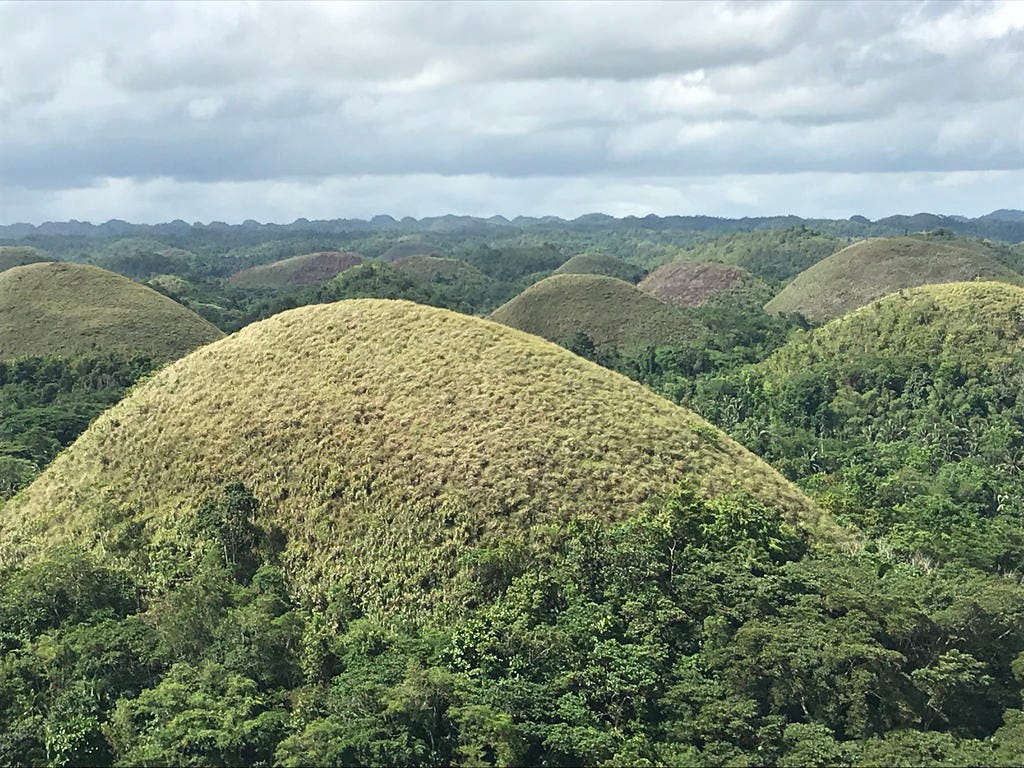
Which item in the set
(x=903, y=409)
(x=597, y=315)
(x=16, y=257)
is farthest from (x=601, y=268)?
(x=903, y=409)

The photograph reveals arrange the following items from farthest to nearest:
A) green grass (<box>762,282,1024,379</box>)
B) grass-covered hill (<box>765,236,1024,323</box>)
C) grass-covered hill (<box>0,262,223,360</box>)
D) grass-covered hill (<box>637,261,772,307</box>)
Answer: grass-covered hill (<box>637,261,772,307</box>) < grass-covered hill (<box>765,236,1024,323</box>) < grass-covered hill (<box>0,262,223,360</box>) < green grass (<box>762,282,1024,379</box>)

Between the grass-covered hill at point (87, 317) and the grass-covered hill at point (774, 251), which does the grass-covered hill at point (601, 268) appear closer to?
the grass-covered hill at point (774, 251)

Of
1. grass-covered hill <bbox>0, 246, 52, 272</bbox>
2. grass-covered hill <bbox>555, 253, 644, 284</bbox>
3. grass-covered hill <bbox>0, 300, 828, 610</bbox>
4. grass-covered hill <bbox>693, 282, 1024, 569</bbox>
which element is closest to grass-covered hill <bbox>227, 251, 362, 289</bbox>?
grass-covered hill <bbox>0, 246, 52, 272</bbox>

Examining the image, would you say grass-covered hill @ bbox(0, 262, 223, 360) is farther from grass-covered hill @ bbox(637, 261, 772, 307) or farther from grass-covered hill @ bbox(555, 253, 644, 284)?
grass-covered hill @ bbox(555, 253, 644, 284)

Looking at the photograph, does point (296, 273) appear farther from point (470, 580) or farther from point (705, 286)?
point (470, 580)

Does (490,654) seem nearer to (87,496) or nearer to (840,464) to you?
(87,496)

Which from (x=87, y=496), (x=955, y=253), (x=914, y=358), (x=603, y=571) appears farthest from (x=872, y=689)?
(x=955, y=253)

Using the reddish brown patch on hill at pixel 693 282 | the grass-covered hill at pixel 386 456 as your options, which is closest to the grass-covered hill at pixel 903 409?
the grass-covered hill at pixel 386 456
